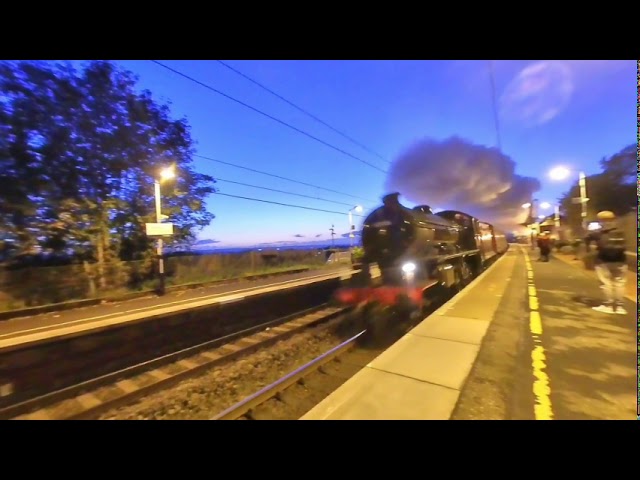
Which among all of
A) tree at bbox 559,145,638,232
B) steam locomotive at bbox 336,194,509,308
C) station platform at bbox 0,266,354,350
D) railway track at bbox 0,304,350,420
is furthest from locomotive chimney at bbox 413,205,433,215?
tree at bbox 559,145,638,232

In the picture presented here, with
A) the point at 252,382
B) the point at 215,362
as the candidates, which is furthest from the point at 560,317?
the point at 215,362

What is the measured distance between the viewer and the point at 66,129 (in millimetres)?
11508

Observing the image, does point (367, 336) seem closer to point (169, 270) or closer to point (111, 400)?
point (111, 400)

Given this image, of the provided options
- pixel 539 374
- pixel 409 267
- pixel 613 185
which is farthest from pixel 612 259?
pixel 613 185

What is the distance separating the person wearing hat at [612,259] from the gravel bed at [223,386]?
5.61m

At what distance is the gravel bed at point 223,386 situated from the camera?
358 cm

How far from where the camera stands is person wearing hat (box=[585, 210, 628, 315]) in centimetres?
551

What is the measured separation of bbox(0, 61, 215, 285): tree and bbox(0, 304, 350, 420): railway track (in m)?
10.5

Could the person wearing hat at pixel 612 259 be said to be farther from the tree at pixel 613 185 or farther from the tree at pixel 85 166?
the tree at pixel 613 185

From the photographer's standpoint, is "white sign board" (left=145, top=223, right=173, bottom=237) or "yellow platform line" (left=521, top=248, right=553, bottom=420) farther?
"white sign board" (left=145, top=223, right=173, bottom=237)

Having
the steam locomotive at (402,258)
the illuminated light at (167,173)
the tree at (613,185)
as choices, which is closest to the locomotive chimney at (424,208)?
the steam locomotive at (402,258)

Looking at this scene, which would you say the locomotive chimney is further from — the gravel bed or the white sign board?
the white sign board

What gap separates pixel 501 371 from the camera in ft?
11.6

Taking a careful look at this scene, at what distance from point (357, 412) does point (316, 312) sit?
5459 mm
